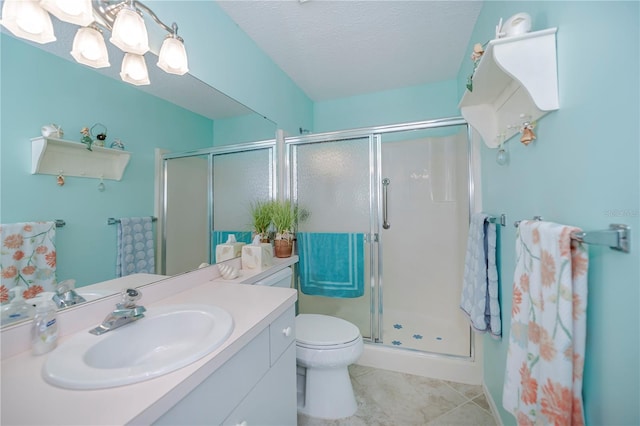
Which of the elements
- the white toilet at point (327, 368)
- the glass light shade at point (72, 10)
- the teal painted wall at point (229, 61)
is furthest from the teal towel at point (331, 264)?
the glass light shade at point (72, 10)

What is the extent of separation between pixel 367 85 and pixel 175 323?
2.42 meters

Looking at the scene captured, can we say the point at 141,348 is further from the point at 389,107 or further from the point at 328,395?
the point at 389,107

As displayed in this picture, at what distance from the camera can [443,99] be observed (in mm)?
2342

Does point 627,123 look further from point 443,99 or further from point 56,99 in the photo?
point 443,99

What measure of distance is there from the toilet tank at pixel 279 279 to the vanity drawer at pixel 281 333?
0.44m

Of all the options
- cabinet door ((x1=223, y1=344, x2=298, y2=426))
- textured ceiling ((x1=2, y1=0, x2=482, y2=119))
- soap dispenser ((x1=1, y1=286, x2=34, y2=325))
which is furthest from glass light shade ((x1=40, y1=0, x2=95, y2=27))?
cabinet door ((x1=223, y1=344, x2=298, y2=426))

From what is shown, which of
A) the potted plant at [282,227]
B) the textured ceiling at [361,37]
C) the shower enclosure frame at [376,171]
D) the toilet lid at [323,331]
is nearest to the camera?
the toilet lid at [323,331]

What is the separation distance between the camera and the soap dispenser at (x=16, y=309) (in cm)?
65

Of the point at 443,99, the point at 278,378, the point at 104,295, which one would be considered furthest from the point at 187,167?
the point at 443,99

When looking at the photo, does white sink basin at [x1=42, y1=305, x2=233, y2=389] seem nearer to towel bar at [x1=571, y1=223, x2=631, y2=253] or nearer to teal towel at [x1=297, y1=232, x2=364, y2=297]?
towel bar at [x1=571, y1=223, x2=631, y2=253]

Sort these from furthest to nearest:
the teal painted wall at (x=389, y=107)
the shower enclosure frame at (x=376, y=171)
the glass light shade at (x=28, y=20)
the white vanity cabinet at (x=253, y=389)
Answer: the teal painted wall at (x=389, y=107)
the shower enclosure frame at (x=376, y=171)
the glass light shade at (x=28, y=20)
the white vanity cabinet at (x=253, y=389)

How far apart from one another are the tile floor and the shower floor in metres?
0.22

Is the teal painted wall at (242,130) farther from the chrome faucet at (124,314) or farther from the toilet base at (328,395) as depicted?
the toilet base at (328,395)

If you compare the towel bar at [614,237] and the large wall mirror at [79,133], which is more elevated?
the large wall mirror at [79,133]
